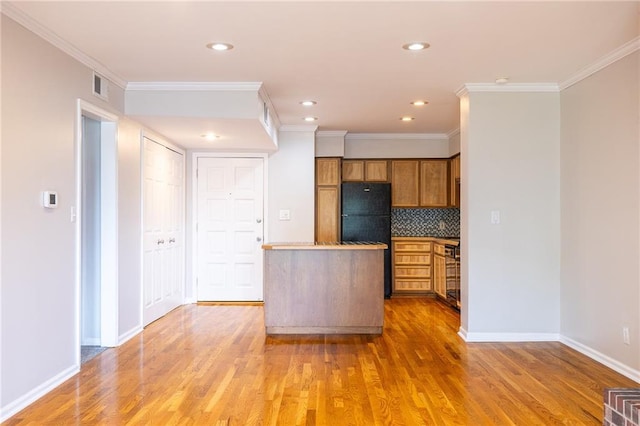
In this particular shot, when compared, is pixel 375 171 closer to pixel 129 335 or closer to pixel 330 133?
pixel 330 133

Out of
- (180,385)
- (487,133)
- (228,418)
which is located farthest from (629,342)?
(180,385)

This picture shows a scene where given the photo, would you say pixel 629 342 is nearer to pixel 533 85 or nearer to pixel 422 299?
pixel 533 85

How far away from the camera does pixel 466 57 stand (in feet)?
12.7

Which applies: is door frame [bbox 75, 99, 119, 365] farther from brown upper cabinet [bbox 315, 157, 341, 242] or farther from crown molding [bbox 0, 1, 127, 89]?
brown upper cabinet [bbox 315, 157, 341, 242]

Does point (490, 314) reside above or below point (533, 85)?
below

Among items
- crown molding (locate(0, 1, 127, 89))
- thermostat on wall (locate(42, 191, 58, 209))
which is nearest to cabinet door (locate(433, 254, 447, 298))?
crown molding (locate(0, 1, 127, 89))

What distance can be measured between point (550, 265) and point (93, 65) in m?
4.28

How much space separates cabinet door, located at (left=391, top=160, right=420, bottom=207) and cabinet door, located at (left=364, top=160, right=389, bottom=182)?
0.13 m

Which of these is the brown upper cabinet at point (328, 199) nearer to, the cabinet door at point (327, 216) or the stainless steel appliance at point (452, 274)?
the cabinet door at point (327, 216)

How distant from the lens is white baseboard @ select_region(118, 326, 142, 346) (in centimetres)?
457

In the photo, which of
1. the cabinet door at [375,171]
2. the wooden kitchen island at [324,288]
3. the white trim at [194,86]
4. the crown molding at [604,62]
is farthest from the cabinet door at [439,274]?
the white trim at [194,86]

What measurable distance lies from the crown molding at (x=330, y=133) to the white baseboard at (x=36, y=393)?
4553 millimetres

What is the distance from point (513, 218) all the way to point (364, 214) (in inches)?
110

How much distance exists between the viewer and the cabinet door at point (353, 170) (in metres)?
7.57
